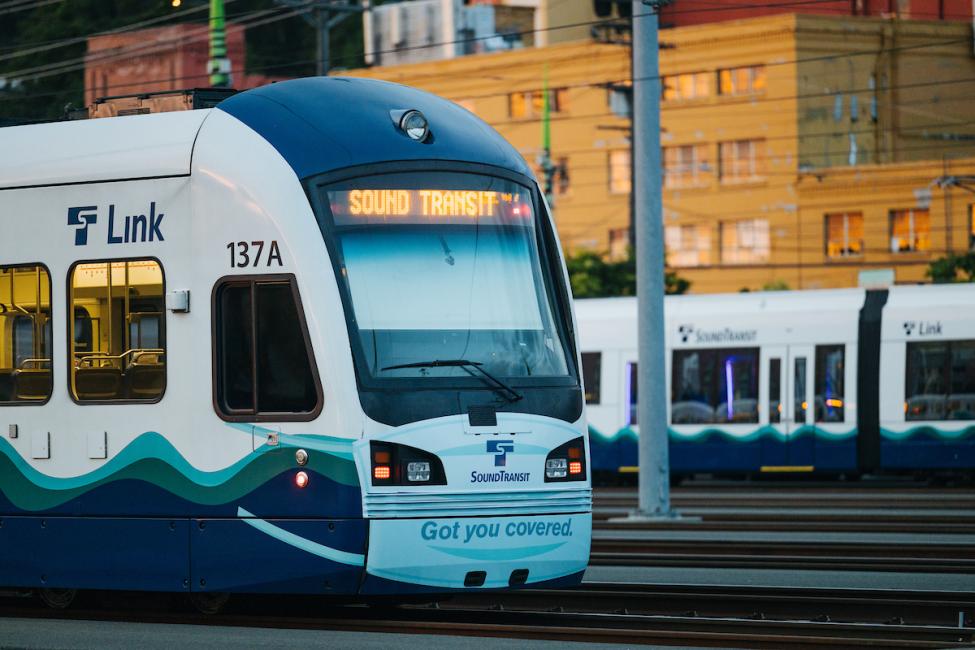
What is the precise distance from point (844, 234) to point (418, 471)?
162ft

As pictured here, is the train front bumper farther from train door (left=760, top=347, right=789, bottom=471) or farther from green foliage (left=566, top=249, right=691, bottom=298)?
green foliage (left=566, top=249, right=691, bottom=298)

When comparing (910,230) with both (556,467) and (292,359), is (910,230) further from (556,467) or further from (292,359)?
(292,359)

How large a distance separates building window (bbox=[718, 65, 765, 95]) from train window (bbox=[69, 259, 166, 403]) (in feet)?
162

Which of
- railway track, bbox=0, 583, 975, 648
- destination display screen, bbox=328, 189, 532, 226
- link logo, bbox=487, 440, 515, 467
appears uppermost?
destination display screen, bbox=328, 189, 532, 226

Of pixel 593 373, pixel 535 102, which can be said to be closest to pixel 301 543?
pixel 593 373

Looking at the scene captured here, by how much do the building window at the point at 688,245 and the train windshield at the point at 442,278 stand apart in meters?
50.7

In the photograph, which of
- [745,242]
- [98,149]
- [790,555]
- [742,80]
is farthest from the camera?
[745,242]

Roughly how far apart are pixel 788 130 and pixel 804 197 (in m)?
2.20

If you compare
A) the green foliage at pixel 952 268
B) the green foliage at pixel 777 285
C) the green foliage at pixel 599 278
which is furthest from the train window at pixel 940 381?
the green foliage at pixel 777 285

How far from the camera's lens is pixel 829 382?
29422 millimetres

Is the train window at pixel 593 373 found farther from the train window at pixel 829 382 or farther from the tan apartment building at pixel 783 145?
the tan apartment building at pixel 783 145

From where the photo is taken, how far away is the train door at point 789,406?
29609 mm

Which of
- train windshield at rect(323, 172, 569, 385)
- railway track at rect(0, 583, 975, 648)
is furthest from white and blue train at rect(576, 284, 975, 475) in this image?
train windshield at rect(323, 172, 569, 385)

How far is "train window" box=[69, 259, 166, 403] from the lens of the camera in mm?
12164
